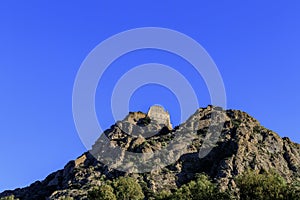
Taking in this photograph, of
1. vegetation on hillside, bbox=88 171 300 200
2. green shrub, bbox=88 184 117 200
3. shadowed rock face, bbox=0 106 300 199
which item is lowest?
vegetation on hillside, bbox=88 171 300 200

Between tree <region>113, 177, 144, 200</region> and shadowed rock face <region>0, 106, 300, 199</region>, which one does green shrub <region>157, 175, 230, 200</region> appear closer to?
tree <region>113, 177, 144, 200</region>

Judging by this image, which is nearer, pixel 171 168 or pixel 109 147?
pixel 171 168

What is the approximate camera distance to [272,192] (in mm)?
98562

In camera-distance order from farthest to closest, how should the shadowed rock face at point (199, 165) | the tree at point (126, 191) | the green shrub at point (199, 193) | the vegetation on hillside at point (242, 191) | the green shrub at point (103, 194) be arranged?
the shadowed rock face at point (199, 165), the tree at point (126, 191), the green shrub at point (103, 194), the green shrub at point (199, 193), the vegetation on hillside at point (242, 191)

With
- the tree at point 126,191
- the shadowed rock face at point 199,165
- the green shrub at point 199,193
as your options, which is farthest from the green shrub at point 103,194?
the shadowed rock face at point 199,165

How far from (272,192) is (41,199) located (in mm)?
114881

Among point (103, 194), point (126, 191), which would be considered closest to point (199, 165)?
point (126, 191)

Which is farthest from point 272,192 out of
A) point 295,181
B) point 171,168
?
point 171,168

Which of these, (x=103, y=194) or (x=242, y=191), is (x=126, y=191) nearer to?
(x=103, y=194)

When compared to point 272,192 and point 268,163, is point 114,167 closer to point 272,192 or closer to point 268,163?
point 268,163

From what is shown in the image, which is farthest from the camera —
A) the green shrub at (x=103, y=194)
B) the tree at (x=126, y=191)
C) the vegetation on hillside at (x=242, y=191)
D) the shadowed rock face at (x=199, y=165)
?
the shadowed rock face at (x=199, y=165)

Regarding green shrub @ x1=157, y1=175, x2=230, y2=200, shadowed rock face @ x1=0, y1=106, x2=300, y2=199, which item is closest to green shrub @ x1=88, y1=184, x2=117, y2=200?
green shrub @ x1=157, y1=175, x2=230, y2=200

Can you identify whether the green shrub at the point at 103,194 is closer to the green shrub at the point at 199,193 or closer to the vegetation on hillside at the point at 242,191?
the vegetation on hillside at the point at 242,191

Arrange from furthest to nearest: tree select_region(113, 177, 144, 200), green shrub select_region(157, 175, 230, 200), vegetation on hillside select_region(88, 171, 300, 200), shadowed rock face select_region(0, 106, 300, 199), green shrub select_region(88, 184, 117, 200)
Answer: shadowed rock face select_region(0, 106, 300, 199) < tree select_region(113, 177, 144, 200) < green shrub select_region(88, 184, 117, 200) < green shrub select_region(157, 175, 230, 200) < vegetation on hillside select_region(88, 171, 300, 200)
